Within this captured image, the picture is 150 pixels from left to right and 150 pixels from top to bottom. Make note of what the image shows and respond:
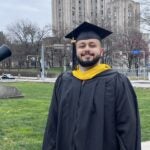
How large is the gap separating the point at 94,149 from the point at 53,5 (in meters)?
107

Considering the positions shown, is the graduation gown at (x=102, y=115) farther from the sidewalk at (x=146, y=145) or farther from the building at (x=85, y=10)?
the building at (x=85, y=10)

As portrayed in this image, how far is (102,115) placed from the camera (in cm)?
373

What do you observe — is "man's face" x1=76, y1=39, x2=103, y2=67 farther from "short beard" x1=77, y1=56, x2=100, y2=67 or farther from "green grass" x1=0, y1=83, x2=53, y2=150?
"green grass" x1=0, y1=83, x2=53, y2=150

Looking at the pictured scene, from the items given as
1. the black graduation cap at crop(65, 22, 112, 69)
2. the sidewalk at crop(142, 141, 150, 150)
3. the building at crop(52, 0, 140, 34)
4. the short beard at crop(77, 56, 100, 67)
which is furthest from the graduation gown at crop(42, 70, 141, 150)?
the building at crop(52, 0, 140, 34)

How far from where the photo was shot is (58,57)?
260 ft

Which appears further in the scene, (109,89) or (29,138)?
(29,138)

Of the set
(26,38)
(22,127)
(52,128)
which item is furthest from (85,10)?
(52,128)

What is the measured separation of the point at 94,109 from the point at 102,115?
0.08 meters

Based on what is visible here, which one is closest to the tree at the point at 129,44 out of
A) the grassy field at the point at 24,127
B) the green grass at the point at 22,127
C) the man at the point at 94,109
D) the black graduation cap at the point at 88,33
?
the grassy field at the point at 24,127

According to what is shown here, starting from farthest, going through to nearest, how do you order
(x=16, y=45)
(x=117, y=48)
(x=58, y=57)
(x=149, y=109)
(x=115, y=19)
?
(x=115, y=19), (x=58, y=57), (x=16, y=45), (x=117, y=48), (x=149, y=109)

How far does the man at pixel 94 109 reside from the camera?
375 cm

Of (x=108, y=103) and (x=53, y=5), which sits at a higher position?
(x=53, y=5)

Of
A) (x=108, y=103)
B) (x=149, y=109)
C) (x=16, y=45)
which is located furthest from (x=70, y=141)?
(x=16, y=45)

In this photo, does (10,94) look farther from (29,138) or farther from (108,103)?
(108,103)
